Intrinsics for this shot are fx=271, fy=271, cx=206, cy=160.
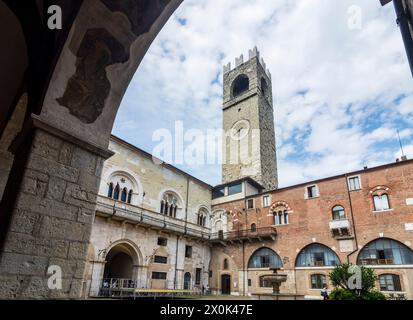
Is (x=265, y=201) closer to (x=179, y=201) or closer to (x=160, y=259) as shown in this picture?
(x=179, y=201)

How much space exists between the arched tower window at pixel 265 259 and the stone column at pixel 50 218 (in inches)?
793

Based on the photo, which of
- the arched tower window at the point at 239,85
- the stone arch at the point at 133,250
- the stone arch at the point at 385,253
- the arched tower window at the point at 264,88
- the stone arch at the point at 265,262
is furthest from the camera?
the arched tower window at the point at 239,85

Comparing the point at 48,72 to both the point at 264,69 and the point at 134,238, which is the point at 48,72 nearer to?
the point at 134,238

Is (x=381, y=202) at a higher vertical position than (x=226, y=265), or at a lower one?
higher

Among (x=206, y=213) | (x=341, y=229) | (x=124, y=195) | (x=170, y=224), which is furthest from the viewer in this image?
(x=206, y=213)

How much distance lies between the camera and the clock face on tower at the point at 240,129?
108 feet

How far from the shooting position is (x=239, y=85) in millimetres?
37781

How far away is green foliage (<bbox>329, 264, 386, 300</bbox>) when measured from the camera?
424 inches

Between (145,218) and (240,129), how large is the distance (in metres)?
18.1

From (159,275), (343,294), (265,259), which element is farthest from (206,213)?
(343,294)

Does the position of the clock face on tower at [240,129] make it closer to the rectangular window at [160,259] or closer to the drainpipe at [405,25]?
the rectangular window at [160,259]

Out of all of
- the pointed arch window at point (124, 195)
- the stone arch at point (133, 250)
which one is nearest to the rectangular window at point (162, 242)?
the stone arch at point (133, 250)

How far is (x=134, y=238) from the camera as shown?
1884cm
